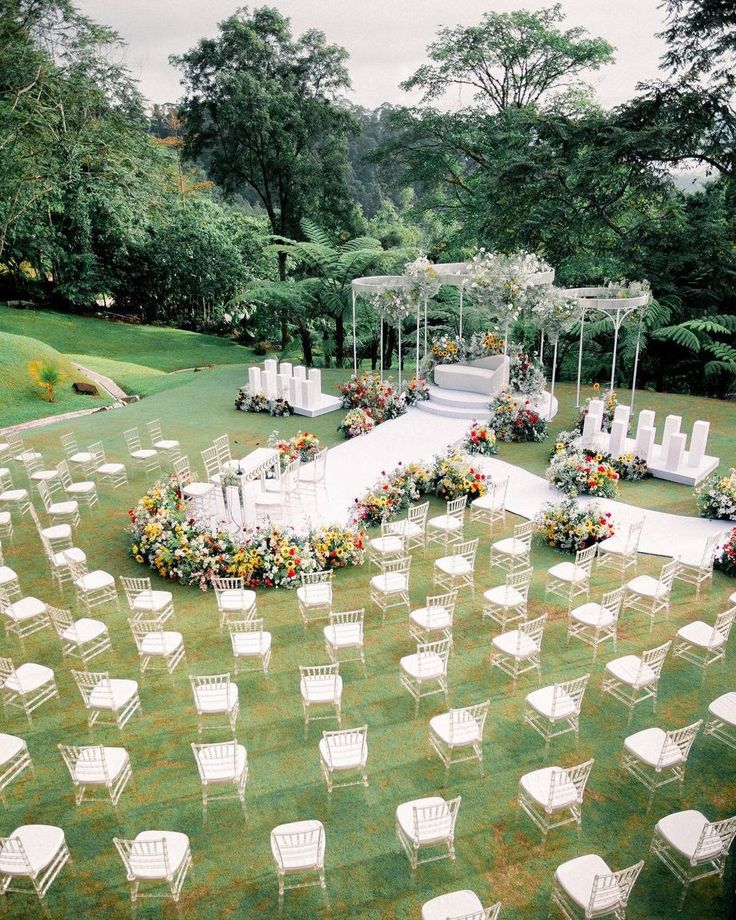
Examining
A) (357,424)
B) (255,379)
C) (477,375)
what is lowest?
(357,424)

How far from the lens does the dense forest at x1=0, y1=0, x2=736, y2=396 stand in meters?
22.1

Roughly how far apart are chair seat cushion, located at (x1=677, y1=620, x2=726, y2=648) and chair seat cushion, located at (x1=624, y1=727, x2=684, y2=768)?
6.61ft

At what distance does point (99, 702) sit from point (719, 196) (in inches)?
981

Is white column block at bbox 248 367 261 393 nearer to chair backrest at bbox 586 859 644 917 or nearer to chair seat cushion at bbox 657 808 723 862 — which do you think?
chair seat cushion at bbox 657 808 723 862

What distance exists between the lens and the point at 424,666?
333 inches

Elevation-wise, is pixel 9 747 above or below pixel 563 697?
below

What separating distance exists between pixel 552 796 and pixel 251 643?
164 inches

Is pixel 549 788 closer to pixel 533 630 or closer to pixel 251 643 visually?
pixel 533 630

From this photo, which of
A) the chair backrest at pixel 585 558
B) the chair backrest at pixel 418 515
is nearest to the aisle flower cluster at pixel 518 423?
the chair backrest at pixel 418 515

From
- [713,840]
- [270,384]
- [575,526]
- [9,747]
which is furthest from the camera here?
[270,384]

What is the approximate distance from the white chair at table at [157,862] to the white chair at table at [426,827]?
1990mm

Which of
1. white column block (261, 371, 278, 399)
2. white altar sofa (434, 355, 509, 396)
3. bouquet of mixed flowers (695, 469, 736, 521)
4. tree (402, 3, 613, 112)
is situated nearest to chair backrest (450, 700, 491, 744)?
bouquet of mixed flowers (695, 469, 736, 521)

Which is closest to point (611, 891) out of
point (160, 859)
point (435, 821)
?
point (435, 821)

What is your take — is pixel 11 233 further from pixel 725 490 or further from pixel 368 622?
pixel 725 490
